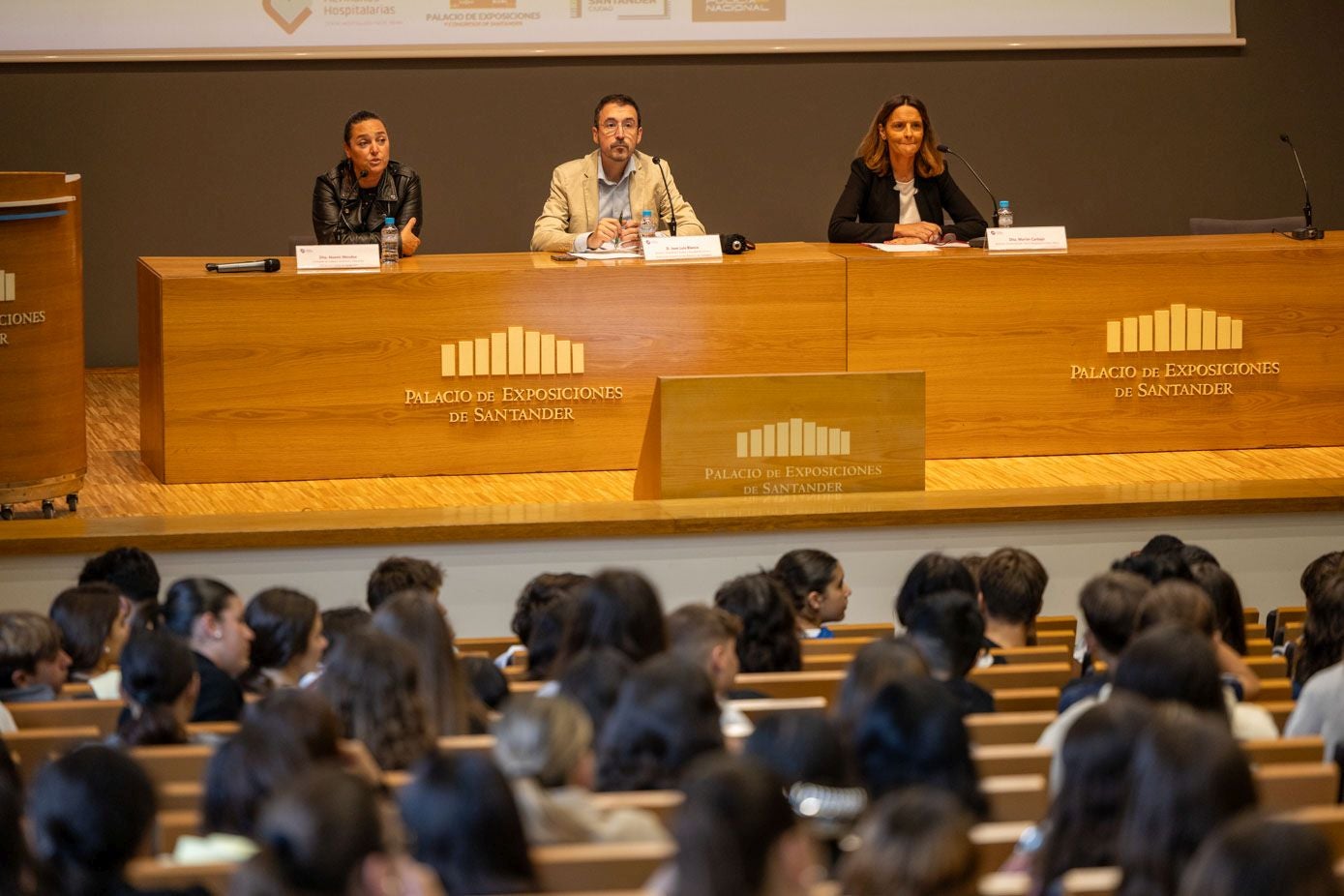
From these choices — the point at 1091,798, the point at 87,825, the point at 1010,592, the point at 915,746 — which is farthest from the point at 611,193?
the point at 87,825

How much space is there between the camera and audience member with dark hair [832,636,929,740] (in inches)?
111

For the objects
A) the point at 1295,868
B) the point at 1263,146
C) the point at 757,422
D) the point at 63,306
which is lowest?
the point at 1295,868

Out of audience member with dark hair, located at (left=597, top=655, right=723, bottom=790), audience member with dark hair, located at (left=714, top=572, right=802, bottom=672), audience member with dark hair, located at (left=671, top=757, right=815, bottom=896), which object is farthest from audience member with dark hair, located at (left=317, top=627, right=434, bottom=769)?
audience member with dark hair, located at (left=714, top=572, right=802, bottom=672)

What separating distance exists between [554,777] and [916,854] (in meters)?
0.73

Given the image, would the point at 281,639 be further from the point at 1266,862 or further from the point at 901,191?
the point at 901,191

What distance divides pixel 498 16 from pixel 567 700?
24.2ft

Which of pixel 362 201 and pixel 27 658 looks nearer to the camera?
pixel 27 658

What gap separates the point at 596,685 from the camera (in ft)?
Answer: 9.86

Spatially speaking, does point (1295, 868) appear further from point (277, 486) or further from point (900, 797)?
point (277, 486)

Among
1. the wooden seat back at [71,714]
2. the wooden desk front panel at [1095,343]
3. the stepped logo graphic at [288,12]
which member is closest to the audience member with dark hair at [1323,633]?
the wooden seat back at [71,714]

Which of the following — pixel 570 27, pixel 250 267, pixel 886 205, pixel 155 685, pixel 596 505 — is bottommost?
pixel 155 685

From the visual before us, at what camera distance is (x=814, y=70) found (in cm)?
998

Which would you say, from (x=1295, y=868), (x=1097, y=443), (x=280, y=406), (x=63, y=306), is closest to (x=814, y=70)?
(x=1097, y=443)

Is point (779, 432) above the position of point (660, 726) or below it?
above
